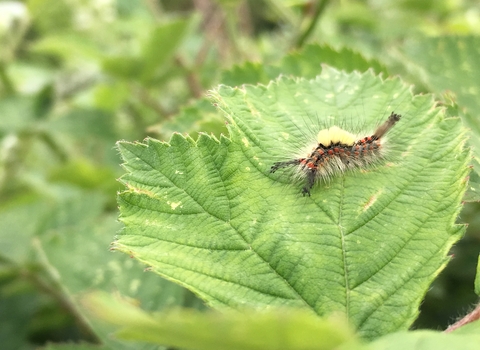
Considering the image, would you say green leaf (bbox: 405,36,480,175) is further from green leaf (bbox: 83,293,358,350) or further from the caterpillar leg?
green leaf (bbox: 83,293,358,350)

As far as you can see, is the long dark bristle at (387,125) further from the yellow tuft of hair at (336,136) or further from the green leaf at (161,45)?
the green leaf at (161,45)

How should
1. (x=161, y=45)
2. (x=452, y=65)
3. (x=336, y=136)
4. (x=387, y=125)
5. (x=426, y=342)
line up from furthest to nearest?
(x=161, y=45) → (x=452, y=65) → (x=336, y=136) → (x=387, y=125) → (x=426, y=342)

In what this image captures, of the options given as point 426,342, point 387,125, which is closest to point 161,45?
point 387,125

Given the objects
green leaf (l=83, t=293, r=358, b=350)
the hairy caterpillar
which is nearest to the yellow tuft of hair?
the hairy caterpillar

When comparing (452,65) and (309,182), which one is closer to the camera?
(309,182)

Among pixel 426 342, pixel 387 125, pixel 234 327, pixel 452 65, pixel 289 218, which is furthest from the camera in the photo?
pixel 452 65

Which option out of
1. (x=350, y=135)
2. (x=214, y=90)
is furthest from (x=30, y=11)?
(x=350, y=135)

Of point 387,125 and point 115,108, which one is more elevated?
point 115,108

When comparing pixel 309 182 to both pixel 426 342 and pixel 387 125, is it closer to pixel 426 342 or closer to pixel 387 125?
pixel 387 125
